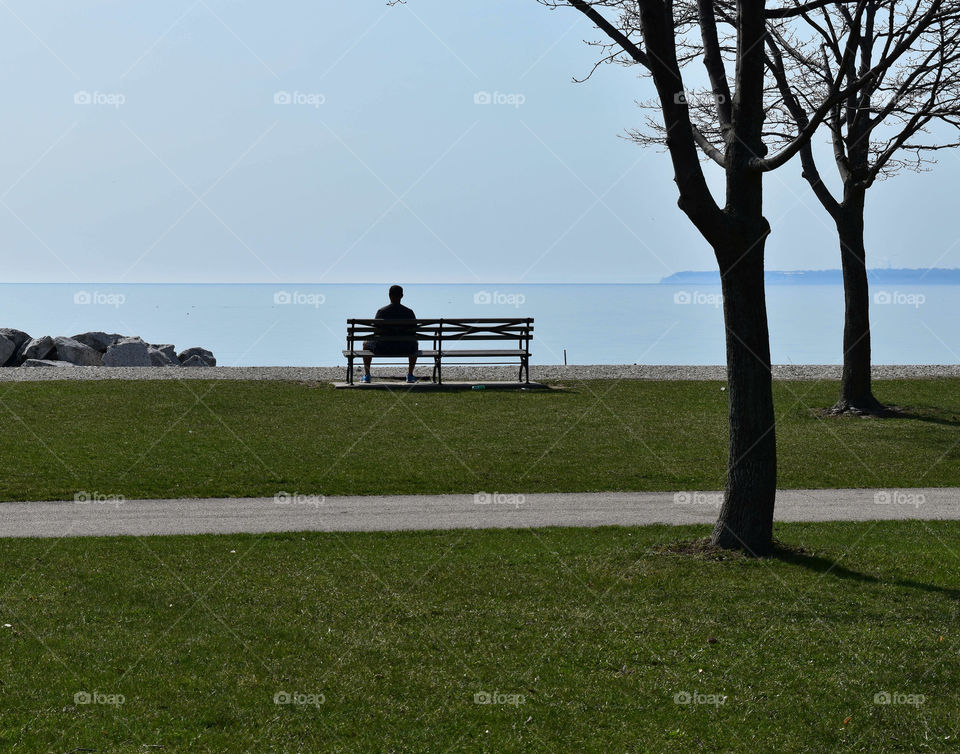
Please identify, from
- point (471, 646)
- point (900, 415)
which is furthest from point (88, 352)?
point (471, 646)

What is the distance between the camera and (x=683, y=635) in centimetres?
674

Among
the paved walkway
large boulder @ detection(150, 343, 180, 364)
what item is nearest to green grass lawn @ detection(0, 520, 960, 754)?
the paved walkway

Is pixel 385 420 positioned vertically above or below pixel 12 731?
above

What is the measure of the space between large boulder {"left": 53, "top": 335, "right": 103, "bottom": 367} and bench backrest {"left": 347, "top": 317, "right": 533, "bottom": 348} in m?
13.0

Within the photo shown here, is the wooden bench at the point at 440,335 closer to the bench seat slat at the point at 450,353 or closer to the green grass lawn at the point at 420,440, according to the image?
the bench seat slat at the point at 450,353

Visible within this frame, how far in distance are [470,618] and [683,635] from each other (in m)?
1.32

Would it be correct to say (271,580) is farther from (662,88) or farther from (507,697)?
(662,88)

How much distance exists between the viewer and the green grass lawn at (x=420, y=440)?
12227mm

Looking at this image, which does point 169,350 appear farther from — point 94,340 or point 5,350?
point 5,350

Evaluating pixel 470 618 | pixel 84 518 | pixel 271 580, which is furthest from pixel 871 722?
pixel 84 518

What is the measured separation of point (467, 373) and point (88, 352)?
46.1ft

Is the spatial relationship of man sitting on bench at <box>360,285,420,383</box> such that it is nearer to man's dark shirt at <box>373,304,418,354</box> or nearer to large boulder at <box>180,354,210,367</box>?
man's dark shirt at <box>373,304,418,354</box>

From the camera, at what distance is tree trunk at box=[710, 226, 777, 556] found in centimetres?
890

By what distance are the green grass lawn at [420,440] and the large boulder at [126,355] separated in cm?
992
